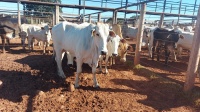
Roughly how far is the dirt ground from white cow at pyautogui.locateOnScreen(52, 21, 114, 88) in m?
0.55

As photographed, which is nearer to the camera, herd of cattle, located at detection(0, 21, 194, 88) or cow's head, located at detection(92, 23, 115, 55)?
cow's head, located at detection(92, 23, 115, 55)

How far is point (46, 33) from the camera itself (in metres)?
11.1

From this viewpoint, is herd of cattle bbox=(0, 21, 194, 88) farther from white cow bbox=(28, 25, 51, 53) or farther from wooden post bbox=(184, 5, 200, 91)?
white cow bbox=(28, 25, 51, 53)

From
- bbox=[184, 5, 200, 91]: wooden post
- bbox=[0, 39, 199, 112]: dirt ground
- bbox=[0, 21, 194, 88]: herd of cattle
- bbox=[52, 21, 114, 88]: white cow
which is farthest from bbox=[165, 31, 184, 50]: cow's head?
bbox=[52, 21, 114, 88]: white cow

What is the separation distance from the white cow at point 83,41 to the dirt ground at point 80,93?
0.55m

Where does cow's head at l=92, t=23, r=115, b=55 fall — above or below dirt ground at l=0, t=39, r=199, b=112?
above

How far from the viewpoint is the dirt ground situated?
4406 mm

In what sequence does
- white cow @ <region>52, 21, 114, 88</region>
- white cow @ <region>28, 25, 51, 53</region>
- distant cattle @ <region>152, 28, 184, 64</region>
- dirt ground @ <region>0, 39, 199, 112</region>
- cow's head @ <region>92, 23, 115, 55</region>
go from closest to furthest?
dirt ground @ <region>0, 39, 199, 112</region> → cow's head @ <region>92, 23, 115, 55</region> → white cow @ <region>52, 21, 114, 88</region> → distant cattle @ <region>152, 28, 184, 64</region> → white cow @ <region>28, 25, 51, 53</region>

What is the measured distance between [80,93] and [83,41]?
1.42 metres

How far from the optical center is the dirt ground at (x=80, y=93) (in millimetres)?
4406

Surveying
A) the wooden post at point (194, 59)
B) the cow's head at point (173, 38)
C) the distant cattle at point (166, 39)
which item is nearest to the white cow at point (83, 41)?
the wooden post at point (194, 59)

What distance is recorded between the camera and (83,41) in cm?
550

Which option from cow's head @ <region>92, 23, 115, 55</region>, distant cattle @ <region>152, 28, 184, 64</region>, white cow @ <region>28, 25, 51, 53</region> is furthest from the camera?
white cow @ <region>28, 25, 51, 53</region>

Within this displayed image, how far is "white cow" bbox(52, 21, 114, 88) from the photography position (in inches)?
202
